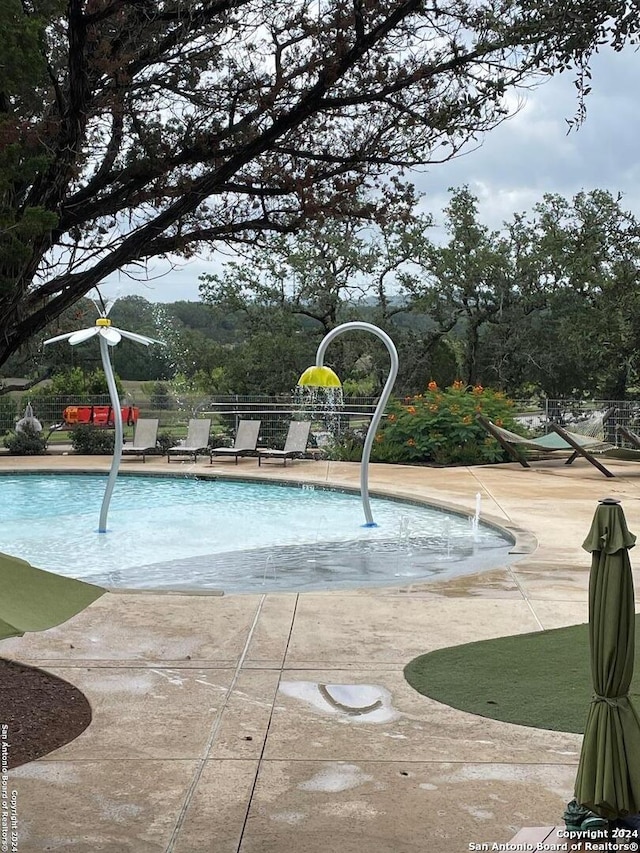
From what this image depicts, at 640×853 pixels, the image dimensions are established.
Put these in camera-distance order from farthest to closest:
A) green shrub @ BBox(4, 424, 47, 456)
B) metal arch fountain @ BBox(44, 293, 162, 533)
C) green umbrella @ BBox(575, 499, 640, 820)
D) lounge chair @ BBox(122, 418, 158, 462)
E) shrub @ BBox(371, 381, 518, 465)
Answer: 1. green shrub @ BBox(4, 424, 47, 456)
2. lounge chair @ BBox(122, 418, 158, 462)
3. shrub @ BBox(371, 381, 518, 465)
4. metal arch fountain @ BBox(44, 293, 162, 533)
5. green umbrella @ BBox(575, 499, 640, 820)

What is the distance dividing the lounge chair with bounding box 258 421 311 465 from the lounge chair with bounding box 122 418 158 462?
227 centimetres

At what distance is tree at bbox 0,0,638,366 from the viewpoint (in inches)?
158

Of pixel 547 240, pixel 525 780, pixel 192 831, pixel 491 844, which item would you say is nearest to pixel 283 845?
pixel 192 831

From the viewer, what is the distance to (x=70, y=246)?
186 inches

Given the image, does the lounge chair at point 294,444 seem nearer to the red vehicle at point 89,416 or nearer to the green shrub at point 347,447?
the green shrub at point 347,447

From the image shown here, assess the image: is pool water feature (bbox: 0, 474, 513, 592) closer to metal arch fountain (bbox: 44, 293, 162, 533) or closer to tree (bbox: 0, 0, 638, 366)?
metal arch fountain (bbox: 44, 293, 162, 533)

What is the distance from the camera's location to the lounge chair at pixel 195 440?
16734mm

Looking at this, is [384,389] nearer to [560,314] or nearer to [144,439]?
[144,439]

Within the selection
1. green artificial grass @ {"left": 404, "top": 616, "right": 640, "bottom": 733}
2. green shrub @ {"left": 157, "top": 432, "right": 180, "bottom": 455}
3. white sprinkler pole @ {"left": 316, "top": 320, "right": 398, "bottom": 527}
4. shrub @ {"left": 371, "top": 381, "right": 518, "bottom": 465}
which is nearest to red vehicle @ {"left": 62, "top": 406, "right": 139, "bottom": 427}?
Answer: green shrub @ {"left": 157, "top": 432, "right": 180, "bottom": 455}

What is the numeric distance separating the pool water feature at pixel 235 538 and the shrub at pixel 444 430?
3.34m

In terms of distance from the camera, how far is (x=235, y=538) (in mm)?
10727

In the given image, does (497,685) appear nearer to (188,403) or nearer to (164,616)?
(164,616)

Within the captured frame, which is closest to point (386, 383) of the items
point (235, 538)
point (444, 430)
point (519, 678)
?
point (235, 538)

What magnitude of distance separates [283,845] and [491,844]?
695mm
